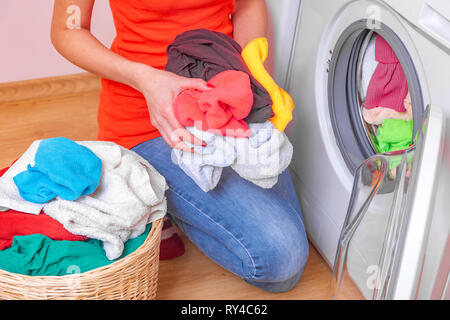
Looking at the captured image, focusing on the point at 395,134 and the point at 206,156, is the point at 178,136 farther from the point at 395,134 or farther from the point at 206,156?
the point at 395,134

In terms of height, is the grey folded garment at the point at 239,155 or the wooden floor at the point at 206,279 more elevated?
the grey folded garment at the point at 239,155

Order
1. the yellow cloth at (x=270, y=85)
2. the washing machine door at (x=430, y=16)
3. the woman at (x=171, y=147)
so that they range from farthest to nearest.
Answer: the woman at (x=171, y=147) < the yellow cloth at (x=270, y=85) < the washing machine door at (x=430, y=16)

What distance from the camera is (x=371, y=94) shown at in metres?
1.26

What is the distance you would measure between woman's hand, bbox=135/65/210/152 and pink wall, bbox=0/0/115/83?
1.07 metres

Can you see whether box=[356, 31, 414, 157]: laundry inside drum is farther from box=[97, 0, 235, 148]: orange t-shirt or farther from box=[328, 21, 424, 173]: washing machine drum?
box=[97, 0, 235, 148]: orange t-shirt

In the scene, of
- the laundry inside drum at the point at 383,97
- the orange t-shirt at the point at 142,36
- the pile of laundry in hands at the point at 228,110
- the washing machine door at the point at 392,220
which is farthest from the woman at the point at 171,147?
the washing machine door at the point at 392,220

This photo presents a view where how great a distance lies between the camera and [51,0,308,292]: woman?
126 cm

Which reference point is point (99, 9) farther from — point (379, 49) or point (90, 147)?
point (379, 49)

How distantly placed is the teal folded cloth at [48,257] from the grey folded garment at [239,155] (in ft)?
0.81

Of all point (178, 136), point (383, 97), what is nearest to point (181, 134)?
point (178, 136)

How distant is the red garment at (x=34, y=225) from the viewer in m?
1.10

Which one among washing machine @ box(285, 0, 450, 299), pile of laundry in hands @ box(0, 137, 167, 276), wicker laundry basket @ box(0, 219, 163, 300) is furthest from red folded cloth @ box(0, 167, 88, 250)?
washing machine @ box(285, 0, 450, 299)

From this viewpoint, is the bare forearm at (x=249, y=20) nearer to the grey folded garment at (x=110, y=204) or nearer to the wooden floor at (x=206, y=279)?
the grey folded garment at (x=110, y=204)

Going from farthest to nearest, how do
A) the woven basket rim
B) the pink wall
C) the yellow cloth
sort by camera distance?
the pink wall → the yellow cloth → the woven basket rim
